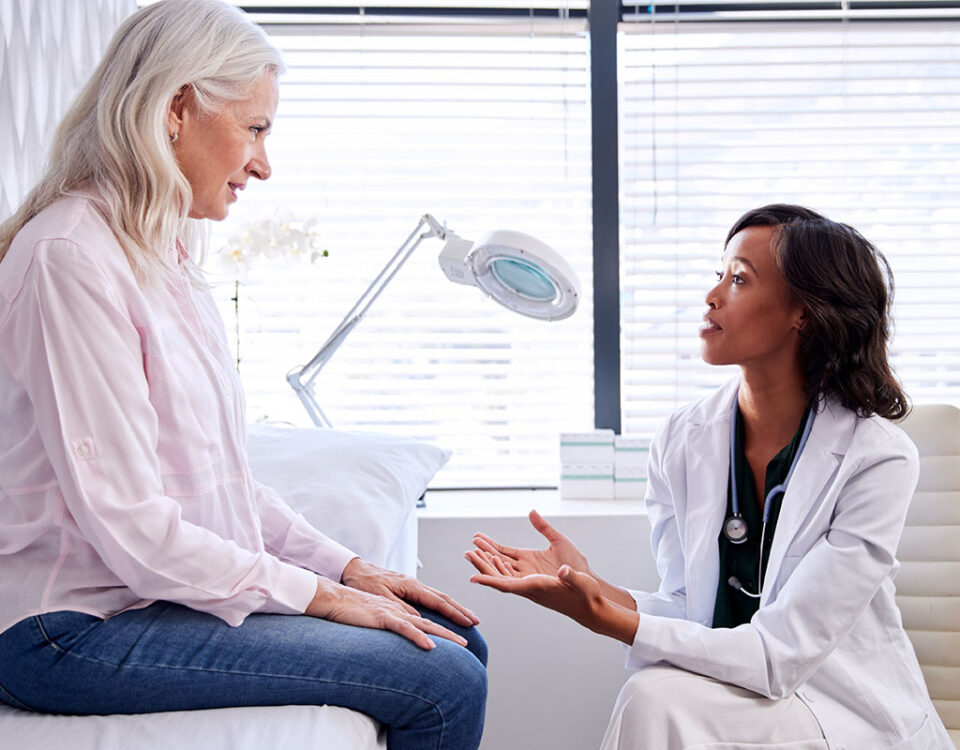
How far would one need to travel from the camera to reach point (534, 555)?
1.45 m

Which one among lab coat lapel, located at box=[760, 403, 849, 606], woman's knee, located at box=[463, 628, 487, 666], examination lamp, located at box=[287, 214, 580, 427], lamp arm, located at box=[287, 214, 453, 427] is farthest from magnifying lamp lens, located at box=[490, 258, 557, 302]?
woman's knee, located at box=[463, 628, 487, 666]

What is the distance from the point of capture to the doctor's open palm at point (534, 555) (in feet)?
4.58

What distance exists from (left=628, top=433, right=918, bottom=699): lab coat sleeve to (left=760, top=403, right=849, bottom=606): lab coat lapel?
40 millimetres

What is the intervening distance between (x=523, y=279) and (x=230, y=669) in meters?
1.05

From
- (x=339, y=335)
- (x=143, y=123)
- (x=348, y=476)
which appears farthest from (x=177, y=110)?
(x=339, y=335)

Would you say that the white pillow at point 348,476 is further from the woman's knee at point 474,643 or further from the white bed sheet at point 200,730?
the white bed sheet at point 200,730

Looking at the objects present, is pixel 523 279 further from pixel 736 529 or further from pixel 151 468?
pixel 151 468

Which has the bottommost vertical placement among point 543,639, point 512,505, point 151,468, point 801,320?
point 543,639

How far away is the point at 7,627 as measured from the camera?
1.02 m

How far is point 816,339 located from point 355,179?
1.40 metres

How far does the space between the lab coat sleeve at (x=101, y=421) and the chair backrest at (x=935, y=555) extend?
1361 millimetres

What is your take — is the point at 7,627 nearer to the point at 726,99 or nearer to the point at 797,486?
the point at 797,486

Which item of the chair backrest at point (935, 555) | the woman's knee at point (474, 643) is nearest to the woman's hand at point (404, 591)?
the woman's knee at point (474, 643)

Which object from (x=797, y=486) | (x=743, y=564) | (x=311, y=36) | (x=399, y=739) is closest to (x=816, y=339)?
(x=797, y=486)
